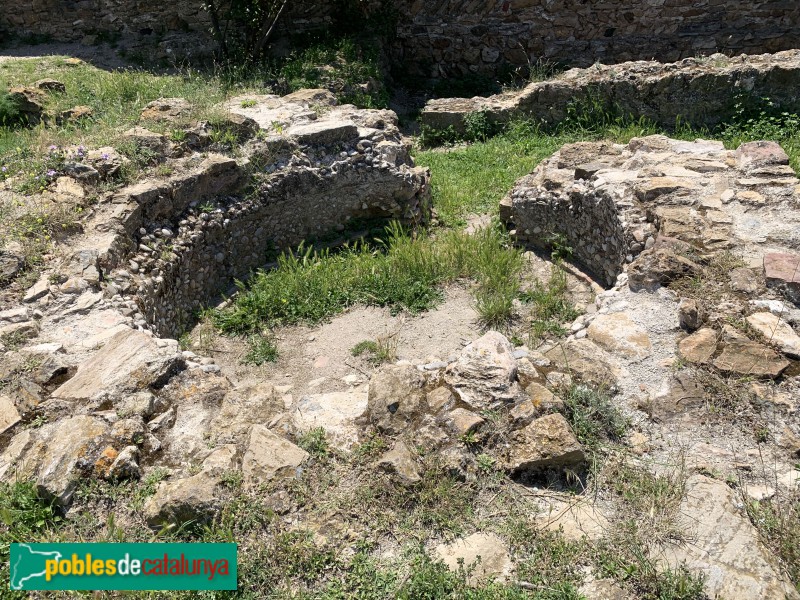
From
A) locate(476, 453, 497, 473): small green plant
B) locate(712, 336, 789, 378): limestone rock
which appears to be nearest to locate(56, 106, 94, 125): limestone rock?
locate(476, 453, 497, 473): small green plant

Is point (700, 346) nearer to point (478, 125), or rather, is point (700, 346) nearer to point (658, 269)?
point (658, 269)

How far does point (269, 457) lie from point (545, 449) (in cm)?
127

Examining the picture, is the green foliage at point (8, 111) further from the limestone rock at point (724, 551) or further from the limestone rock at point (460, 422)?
the limestone rock at point (724, 551)

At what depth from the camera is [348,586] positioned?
2553 millimetres

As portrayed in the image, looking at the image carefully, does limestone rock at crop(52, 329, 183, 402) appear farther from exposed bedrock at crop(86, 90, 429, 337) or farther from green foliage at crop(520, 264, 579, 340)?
green foliage at crop(520, 264, 579, 340)

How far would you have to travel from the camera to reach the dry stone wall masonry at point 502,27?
962cm

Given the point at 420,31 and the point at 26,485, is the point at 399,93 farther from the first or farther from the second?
the point at 26,485

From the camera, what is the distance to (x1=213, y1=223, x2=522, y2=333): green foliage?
5098mm

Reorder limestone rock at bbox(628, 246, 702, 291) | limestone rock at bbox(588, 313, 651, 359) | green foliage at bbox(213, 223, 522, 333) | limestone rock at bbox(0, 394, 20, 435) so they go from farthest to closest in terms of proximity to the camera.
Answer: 1. green foliage at bbox(213, 223, 522, 333)
2. limestone rock at bbox(628, 246, 702, 291)
3. limestone rock at bbox(588, 313, 651, 359)
4. limestone rock at bbox(0, 394, 20, 435)

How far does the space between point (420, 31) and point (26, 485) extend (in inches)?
365

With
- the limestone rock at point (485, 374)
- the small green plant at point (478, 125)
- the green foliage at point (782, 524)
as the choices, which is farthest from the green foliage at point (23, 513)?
the small green plant at point (478, 125)

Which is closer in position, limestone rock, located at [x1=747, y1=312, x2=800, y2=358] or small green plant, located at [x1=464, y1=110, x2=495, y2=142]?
limestone rock, located at [x1=747, y1=312, x2=800, y2=358]

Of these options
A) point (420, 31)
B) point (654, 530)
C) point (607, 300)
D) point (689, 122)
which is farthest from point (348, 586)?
point (420, 31)

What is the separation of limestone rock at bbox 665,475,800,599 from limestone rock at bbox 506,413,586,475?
50 centimetres
